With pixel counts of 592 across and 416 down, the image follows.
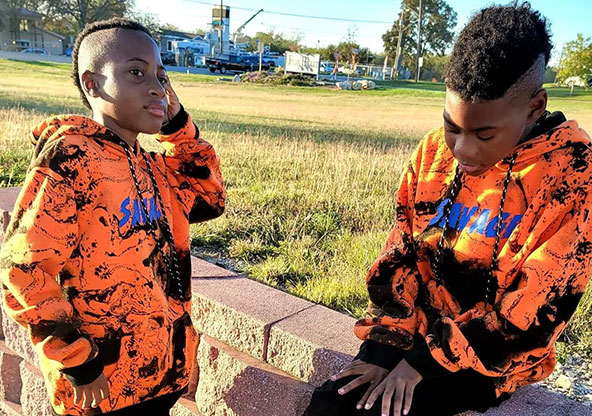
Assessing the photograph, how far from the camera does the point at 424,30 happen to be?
66.8 m

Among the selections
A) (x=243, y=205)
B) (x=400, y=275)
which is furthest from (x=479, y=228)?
(x=243, y=205)

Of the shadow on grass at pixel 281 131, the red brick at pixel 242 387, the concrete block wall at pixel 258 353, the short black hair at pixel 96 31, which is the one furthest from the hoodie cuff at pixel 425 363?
the shadow on grass at pixel 281 131

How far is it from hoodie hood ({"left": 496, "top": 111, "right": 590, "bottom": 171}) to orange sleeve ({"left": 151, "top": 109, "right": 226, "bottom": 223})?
1.04 m

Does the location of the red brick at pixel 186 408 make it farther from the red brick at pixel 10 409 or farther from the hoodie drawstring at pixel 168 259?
the red brick at pixel 10 409

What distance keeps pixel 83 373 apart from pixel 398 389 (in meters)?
0.87

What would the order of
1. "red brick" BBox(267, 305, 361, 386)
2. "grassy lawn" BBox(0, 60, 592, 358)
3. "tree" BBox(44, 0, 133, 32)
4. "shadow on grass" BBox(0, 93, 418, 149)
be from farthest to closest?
"tree" BBox(44, 0, 133, 32) < "shadow on grass" BBox(0, 93, 418, 149) < "grassy lawn" BBox(0, 60, 592, 358) < "red brick" BBox(267, 305, 361, 386)

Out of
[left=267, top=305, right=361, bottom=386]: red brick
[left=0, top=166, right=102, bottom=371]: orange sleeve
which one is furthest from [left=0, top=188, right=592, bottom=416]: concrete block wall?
[left=0, top=166, right=102, bottom=371]: orange sleeve

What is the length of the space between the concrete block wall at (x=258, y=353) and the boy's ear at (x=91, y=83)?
0.95m

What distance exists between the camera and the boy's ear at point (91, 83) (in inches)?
67.0

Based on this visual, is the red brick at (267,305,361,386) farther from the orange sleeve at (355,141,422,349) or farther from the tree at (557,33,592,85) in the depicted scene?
the tree at (557,33,592,85)

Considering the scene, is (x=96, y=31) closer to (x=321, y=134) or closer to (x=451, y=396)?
(x=451, y=396)

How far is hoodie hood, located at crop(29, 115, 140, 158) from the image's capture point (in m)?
1.56

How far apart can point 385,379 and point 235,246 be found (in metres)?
1.63

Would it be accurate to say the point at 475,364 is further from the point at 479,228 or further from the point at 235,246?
the point at 235,246
